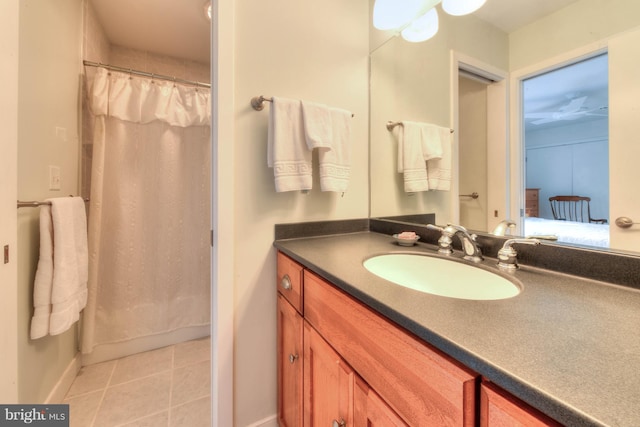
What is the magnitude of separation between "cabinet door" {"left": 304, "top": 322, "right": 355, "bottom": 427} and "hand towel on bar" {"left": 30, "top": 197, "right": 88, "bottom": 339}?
118cm

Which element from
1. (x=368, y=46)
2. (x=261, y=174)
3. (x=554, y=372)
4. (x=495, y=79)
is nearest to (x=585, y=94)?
(x=495, y=79)

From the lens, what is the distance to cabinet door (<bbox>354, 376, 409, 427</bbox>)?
0.51m

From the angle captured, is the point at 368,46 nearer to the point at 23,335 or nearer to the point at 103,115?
the point at 103,115

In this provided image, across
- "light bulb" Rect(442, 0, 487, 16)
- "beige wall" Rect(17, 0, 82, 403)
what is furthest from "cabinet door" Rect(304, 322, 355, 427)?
"light bulb" Rect(442, 0, 487, 16)

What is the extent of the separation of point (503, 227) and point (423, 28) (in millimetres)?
961

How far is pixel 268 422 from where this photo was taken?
1.15 meters

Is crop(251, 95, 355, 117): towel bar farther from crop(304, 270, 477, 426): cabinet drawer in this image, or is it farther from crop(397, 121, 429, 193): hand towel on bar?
crop(304, 270, 477, 426): cabinet drawer

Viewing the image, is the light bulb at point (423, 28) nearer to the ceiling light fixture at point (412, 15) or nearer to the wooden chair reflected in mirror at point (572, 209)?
the ceiling light fixture at point (412, 15)

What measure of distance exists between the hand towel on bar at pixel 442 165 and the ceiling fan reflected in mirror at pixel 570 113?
31 cm

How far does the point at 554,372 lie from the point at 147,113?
2231mm

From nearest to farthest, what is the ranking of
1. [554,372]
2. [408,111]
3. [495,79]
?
[554,372] < [495,79] < [408,111]

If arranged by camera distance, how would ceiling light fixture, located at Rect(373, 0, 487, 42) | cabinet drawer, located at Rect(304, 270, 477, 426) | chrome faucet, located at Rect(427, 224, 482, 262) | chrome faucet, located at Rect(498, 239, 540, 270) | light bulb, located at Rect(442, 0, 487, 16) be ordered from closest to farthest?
cabinet drawer, located at Rect(304, 270, 477, 426), chrome faucet, located at Rect(498, 239, 540, 270), chrome faucet, located at Rect(427, 224, 482, 262), light bulb, located at Rect(442, 0, 487, 16), ceiling light fixture, located at Rect(373, 0, 487, 42)

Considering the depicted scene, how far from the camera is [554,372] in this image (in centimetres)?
31

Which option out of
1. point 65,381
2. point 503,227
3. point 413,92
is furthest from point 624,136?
point 65,381
